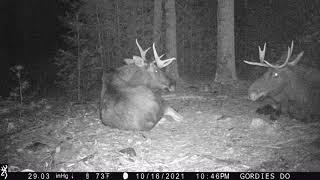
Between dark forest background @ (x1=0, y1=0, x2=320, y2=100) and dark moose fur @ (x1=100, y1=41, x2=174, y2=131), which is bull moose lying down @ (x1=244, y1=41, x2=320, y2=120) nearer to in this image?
dark moose fur @ (x1=100, y1=41, x2=174, y2=131)

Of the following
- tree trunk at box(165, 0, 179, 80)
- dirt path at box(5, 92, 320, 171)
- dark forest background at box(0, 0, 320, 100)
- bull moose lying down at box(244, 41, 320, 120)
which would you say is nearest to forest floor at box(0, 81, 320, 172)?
dirt path at box(5, 92, 320, 171)

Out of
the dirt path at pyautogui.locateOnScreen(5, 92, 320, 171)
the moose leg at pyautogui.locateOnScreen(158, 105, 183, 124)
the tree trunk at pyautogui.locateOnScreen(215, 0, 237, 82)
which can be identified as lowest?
the dirt path at pyautogui.locateOnScreen(5, 92, 320, 171)

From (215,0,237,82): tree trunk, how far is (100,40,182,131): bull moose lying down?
3948mm

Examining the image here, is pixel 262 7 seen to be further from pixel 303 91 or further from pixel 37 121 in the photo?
pixel 37 121

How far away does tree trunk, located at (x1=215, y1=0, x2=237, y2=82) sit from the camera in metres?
12.8

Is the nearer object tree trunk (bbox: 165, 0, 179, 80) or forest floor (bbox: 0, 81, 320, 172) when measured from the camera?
forest floor (bbox: 0, 81, 320, 172)

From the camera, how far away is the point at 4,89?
64.0 ft

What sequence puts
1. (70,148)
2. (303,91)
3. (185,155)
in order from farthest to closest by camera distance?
(303,91)
(70,148)
(185,155)

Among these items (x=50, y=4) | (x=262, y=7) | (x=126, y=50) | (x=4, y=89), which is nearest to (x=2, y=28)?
(x=50, y=4)

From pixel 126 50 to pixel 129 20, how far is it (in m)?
1.76

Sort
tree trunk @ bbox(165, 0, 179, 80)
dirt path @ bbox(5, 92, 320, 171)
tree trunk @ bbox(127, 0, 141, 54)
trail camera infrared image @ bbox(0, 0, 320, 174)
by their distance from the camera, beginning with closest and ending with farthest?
dirt path @ bbox(5, 92, 320, 171) < trail camera infrared image @ bbox(0, 0, 320, 174) < tree trunk @ bbox(165, 0, 179, 80) < tree trunk @ bbox(127, 0, 141, 54)

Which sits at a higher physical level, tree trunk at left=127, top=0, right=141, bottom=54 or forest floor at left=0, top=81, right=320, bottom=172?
tree trunk at left=127, top=0, right=141, bottom=54

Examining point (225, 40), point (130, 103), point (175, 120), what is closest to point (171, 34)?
point (225, 40)

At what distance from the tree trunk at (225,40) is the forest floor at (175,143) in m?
3.41
